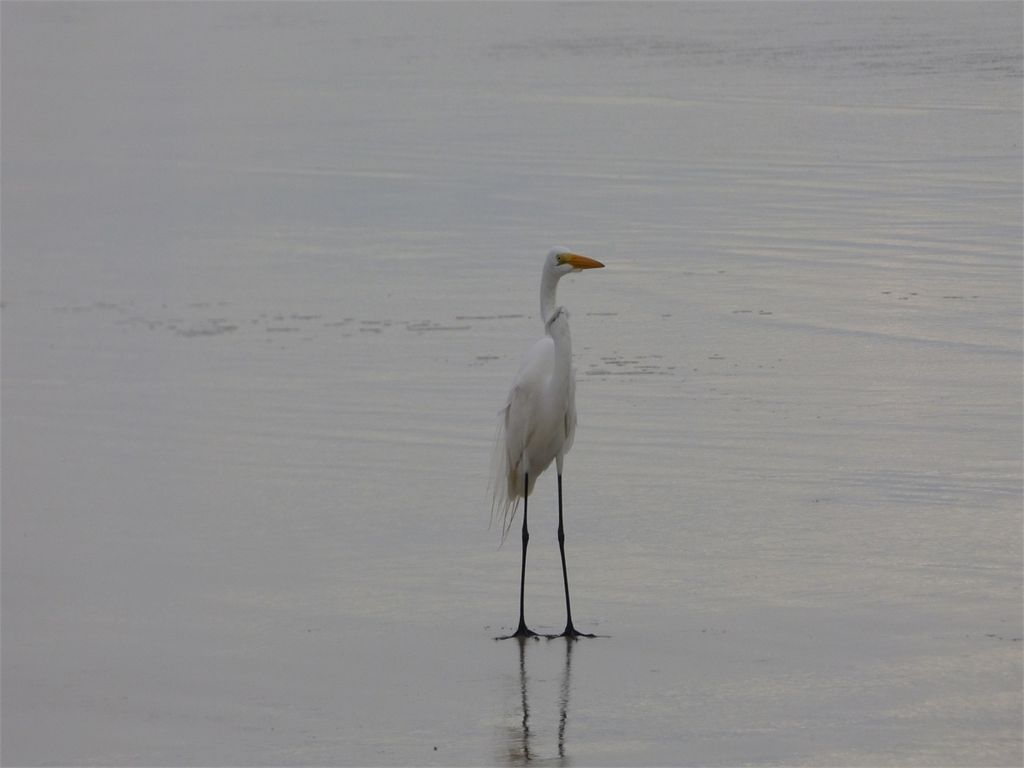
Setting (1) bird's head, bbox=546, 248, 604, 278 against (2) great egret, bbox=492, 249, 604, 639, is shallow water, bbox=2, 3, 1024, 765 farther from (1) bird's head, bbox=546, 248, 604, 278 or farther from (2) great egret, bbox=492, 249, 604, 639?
(1) bird's head, bbox=546, 248, 604, 278

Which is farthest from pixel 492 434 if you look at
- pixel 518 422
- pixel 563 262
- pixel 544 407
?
pixel 563 262

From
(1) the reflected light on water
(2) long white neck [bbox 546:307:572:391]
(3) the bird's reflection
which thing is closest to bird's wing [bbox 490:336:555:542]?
(2) long white neck [bbox 546:307:572:391]

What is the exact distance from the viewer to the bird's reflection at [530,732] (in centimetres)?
614

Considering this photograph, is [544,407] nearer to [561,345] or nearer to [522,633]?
[561,345]

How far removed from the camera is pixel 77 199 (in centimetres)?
1983

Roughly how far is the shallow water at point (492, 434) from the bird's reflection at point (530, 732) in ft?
0.07

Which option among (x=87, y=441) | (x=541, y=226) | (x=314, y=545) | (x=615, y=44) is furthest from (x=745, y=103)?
(x=314, y=545)

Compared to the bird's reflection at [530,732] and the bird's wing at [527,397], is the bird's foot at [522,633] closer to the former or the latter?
the bird's reflection at [530,732]

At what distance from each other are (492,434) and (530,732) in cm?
404

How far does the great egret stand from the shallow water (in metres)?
0.38

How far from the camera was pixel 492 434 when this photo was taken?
1032cm

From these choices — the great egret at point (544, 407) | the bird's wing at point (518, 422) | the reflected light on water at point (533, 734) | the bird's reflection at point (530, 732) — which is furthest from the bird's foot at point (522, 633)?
the bird's wing at point (518, 422)

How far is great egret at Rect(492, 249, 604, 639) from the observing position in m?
7.96

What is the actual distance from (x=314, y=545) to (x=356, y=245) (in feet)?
26.6
